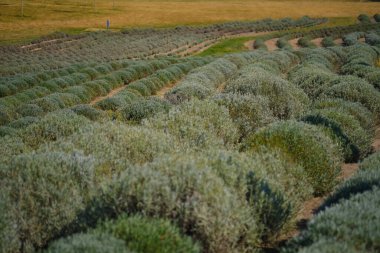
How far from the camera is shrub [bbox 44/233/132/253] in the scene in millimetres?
4701

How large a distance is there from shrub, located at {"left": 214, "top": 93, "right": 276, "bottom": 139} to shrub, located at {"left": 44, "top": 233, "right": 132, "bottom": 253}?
794 centimetres

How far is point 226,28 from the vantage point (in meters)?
82.7

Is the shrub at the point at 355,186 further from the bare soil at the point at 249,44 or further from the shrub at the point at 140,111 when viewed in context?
the bare soil at the point at 249,44

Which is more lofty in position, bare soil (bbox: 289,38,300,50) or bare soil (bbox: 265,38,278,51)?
bare soil (bbox: 289,38,300,50)

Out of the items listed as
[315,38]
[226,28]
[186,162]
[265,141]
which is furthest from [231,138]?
[226,28]

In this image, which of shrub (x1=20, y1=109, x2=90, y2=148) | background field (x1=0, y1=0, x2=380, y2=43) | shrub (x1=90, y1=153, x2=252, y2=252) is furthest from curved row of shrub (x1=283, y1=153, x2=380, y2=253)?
background field (x1=0, y1=0, x2=380, y2=43)

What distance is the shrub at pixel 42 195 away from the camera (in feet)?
21.0

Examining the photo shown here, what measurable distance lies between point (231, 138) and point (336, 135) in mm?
2861

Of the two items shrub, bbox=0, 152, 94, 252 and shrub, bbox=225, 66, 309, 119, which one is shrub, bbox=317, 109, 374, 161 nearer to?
shrub, bbox=225, 66, 309, 119

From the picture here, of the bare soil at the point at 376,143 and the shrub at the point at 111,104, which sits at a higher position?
the bare soil at the point at 376,143

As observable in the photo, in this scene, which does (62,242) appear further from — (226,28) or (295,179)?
(226,28)

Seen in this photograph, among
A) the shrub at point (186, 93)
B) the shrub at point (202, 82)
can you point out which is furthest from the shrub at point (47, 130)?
the shrub at point (186, 93)

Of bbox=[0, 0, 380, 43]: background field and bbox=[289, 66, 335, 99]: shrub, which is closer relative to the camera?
bbox=[289, 66, 335, 99]: shrub

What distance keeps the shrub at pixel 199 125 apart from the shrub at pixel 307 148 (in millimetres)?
1117
